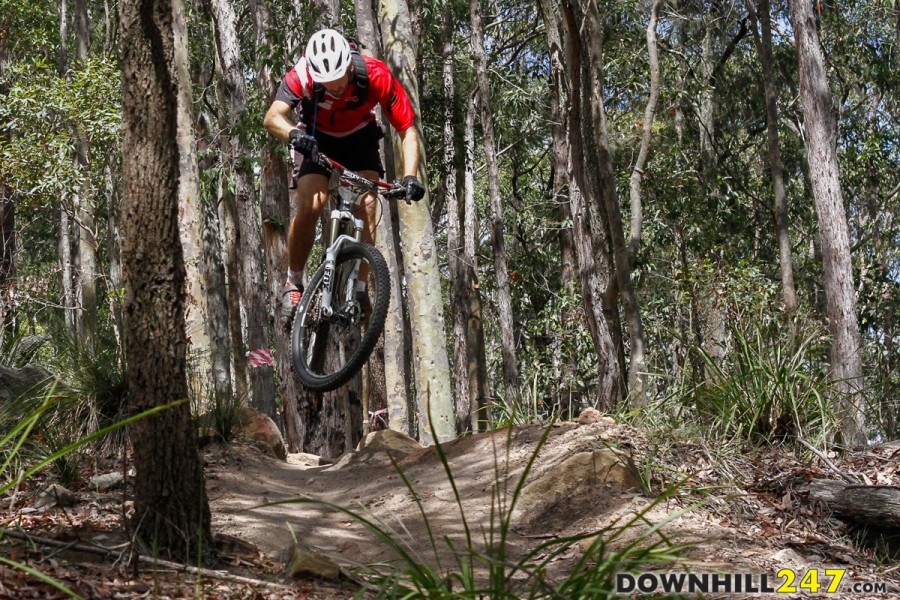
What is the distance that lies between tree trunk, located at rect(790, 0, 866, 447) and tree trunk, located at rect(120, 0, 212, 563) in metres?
9.30

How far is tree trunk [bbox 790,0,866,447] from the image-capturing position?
11.3 m

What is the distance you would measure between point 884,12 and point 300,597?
74.0 feet

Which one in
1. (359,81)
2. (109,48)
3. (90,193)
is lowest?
(359,81)

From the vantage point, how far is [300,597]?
3195mm

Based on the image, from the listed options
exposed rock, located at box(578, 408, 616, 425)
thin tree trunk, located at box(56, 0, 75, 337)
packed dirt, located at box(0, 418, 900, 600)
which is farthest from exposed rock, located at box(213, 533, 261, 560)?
thin tree trunk, located at box(56, 0, 75, 337)

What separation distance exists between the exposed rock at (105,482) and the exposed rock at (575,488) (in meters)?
2.06

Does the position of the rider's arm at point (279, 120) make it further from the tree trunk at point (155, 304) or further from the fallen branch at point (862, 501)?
the fallen branch at point (862, 501)

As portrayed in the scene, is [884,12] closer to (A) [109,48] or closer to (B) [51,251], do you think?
(A) [109,48]

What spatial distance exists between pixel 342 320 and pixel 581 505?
Result: 6.76ft

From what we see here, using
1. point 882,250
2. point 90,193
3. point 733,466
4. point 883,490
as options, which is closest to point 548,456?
point 733,466

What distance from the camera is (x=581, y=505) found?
484cm

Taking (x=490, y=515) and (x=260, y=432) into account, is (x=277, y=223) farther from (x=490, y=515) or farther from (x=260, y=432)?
(x=490, y=515)

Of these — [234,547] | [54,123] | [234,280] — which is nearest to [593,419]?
[234,547]

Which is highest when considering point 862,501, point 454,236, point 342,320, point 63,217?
point 63,217
